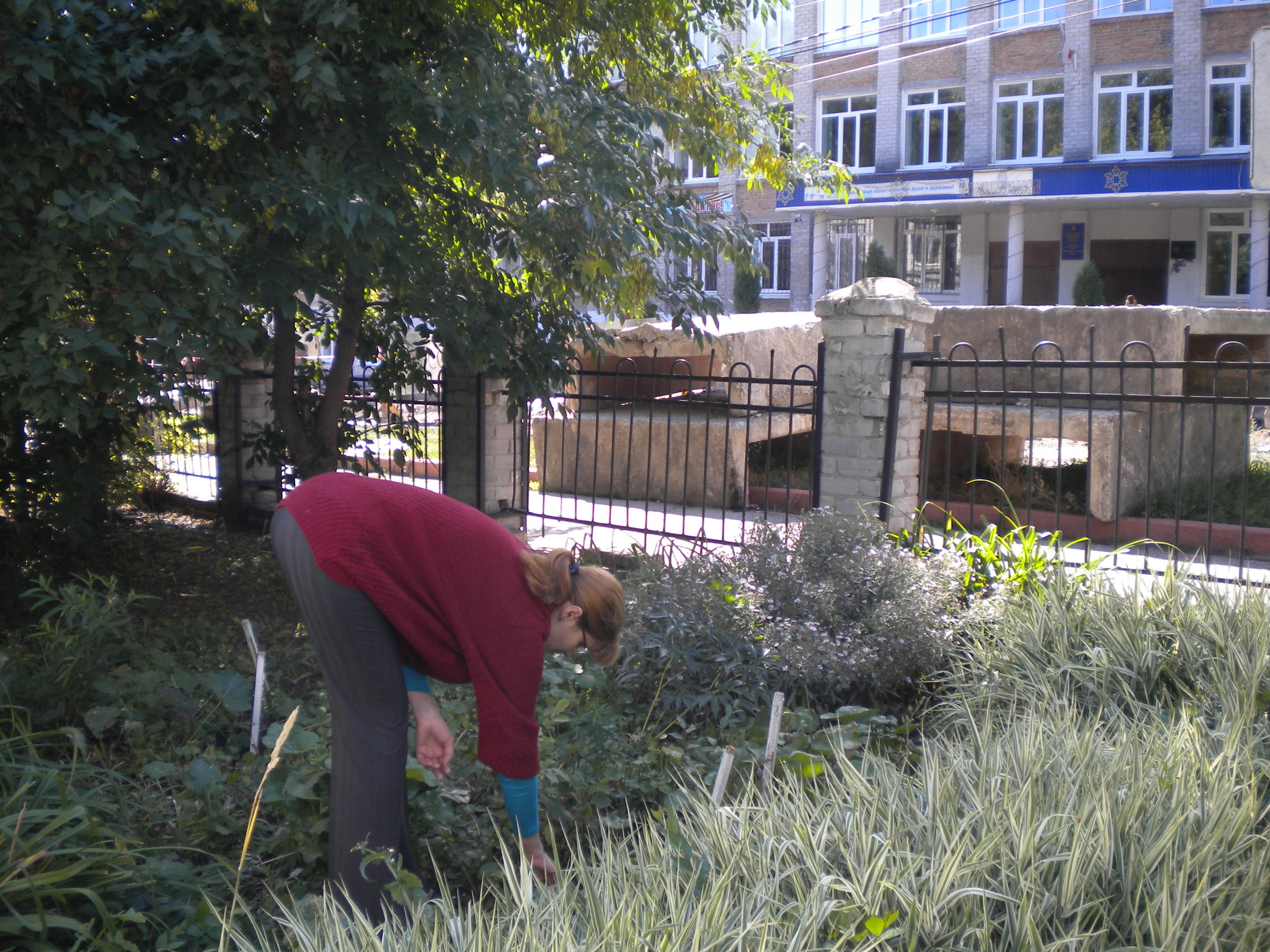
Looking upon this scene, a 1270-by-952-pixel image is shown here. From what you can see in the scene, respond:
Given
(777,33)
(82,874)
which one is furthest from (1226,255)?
(82,874)

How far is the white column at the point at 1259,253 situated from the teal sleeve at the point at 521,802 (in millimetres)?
23520

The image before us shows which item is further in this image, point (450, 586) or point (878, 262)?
point (878, 262)

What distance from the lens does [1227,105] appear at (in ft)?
70.7

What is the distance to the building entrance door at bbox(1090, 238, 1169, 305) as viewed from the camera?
937 inches

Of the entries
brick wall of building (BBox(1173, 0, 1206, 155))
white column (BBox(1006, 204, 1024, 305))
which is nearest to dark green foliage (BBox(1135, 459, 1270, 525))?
white column (BBox(1006, 204, 1024, 305))

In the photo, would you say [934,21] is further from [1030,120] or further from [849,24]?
[1030,120]

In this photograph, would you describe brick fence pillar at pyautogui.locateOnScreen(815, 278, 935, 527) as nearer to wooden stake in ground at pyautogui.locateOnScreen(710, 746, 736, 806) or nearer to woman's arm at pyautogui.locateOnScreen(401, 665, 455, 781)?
wooden stake in ground at pyautogui.locateOnScreen(710, 746, 736, 806)

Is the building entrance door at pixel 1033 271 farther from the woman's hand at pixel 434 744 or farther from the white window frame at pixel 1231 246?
the woman's hand at pixel 434 744

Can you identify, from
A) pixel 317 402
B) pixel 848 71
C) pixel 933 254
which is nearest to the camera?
pixel 317 402

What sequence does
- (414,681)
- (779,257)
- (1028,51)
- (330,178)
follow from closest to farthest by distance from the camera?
(414,681)
(330,178)
(1028,51)
(779,257)

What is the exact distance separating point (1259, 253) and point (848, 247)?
30.1 feet

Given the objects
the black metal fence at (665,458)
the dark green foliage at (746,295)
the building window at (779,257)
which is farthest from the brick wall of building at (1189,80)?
the black metal fence at (665,458)

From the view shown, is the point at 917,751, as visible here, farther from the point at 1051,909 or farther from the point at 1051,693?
the point at 1051,909

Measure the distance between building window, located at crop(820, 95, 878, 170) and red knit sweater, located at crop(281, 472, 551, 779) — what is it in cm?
2463
